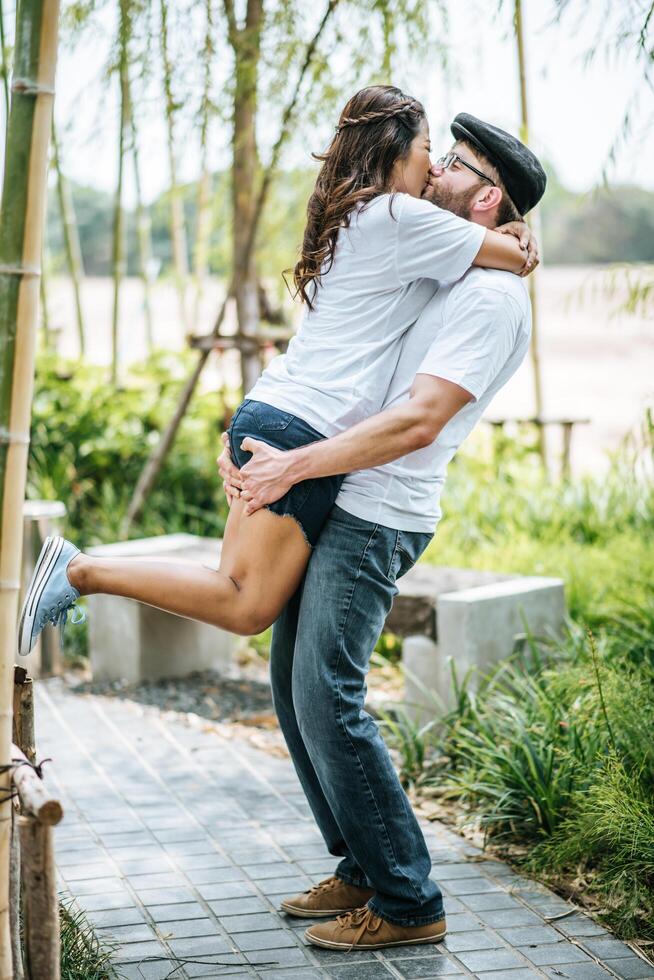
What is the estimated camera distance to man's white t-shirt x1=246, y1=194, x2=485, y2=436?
237cm

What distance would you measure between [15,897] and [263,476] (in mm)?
916

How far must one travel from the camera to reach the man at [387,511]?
2.37 metres

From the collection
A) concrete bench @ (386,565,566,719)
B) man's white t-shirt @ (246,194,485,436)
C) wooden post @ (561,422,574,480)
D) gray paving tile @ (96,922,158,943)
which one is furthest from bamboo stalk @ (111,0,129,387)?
gray paving tile @ (96,922,158,943)

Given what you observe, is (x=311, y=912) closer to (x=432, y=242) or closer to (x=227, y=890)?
(x=227, y=890)

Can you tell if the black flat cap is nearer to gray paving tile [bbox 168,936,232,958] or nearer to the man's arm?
the man's arm

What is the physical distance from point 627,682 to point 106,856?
4.86 ft

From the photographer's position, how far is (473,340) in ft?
7.77

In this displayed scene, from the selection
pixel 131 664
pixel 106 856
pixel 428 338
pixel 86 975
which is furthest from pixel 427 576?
pixel 86 975

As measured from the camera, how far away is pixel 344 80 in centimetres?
568

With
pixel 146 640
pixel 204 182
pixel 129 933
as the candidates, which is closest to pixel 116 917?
pixel 129 933

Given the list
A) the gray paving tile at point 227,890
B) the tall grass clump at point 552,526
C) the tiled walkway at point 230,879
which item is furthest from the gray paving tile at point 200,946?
the tall grass clump at point 552,526

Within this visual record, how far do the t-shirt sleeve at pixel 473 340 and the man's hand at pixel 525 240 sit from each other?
13cm

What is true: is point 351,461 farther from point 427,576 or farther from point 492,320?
point 427,576

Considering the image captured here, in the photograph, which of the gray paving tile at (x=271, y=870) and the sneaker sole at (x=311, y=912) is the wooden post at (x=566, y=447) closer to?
the gray paving tile at (x=271, y=870)
